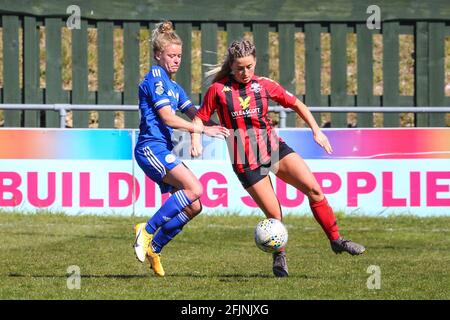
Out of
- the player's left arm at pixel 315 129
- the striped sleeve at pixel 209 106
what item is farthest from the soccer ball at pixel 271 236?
the striped sleeve at pixel 209 106

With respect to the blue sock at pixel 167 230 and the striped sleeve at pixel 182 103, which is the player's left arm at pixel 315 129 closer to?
the striped sleeve at pixel 182 103

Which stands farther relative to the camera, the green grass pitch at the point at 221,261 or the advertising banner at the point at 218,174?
the advertising banner at the point at 218,174

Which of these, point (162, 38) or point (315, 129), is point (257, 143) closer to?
point (315, 129)

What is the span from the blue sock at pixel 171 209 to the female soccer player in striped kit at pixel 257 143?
42 cm

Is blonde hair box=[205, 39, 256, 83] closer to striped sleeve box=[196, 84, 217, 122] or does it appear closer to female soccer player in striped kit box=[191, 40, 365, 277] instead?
female soccer player in striped kit box=[191, 40, 365, 277]

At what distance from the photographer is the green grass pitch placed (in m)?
8.38

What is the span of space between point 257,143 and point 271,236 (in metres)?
0.81

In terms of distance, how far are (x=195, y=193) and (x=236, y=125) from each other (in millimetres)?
718

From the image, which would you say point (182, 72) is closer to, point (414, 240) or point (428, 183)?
point (428, 183)

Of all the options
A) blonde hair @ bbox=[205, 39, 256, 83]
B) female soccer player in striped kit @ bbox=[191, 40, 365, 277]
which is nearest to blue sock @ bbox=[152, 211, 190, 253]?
female soccer player in striped kit @ bbox=[191, 40, 365, 277]

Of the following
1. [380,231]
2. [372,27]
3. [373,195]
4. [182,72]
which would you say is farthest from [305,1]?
[380,231]

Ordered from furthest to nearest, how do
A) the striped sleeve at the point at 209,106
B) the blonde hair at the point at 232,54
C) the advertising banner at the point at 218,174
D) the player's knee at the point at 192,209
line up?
the advertising banner at the point at 218,174 → the striped sleeve at the point at 209,106 → the player's knee at the point at 192,209 → the blonde hair at the point at 232,54

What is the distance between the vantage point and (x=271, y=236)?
9.17 m

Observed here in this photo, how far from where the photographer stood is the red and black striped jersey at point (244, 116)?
371 inches
